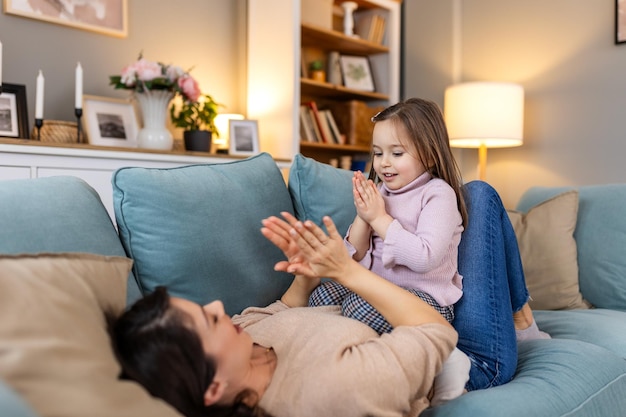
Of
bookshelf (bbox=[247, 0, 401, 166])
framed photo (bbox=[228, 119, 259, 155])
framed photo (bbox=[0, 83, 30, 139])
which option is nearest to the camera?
framed photo (bbox=[0, 83, 30, 139])

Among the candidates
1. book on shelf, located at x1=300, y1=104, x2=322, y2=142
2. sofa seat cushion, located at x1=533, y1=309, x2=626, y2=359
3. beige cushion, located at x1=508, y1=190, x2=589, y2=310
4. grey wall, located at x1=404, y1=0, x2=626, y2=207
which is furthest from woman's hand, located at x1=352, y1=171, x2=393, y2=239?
grey wall, located at x1=404, y1=0, x2=626, y2=207

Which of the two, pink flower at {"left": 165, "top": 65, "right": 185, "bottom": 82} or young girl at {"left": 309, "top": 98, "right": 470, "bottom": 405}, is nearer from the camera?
young girl at {"left": 309, "top": 98, "right": 470, "bottom": 405}

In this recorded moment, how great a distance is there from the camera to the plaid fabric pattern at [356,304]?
1295mm

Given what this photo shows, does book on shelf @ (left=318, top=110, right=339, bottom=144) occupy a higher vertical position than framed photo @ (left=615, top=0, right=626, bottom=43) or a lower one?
lower

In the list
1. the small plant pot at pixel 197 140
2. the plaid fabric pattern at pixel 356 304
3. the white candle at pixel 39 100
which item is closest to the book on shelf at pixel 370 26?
the small plant pot at pixel 197 140

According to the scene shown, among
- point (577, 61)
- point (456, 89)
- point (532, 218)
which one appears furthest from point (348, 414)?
point (577, 61)

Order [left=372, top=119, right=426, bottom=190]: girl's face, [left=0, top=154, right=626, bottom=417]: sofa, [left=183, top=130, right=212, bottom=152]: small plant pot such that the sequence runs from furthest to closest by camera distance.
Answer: [left=183, top=130, right=212, bottom=152]: small plant pot → [left=372, top=119, right=426, bottom=190]: girl's face → [left=0, top=154, right=626, bottom=417]: sofa

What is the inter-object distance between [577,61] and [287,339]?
3.22m

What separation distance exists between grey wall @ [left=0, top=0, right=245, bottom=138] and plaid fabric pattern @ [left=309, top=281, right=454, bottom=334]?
194cm

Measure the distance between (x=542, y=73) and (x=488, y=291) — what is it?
9.07 ft

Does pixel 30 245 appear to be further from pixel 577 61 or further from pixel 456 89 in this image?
pixel 577 61

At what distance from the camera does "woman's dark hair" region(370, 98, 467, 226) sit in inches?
63.1

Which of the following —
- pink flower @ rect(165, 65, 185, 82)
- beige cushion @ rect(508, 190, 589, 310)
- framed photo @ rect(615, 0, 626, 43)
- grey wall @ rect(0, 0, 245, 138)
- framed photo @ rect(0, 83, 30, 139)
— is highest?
framed photo @ rect(615, 0, 626, 43)

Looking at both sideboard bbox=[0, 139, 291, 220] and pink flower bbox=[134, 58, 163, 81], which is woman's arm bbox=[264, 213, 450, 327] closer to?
sideboard bbox=[0, 139, 291, 220]
